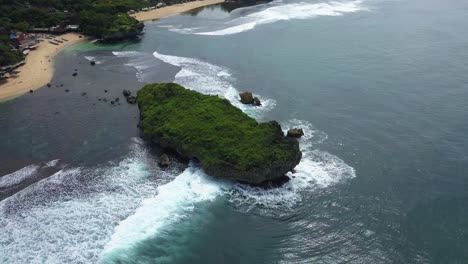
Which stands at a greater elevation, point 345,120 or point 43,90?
point 43,90

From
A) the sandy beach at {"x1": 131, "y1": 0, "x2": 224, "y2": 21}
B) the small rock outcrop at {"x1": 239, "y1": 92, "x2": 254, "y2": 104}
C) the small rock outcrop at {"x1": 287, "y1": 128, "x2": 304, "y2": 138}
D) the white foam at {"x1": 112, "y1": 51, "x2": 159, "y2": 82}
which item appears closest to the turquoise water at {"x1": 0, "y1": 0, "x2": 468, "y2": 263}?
the white foam at {"x1": 112, "y1": 51, "x2": 159, "y2": 82}

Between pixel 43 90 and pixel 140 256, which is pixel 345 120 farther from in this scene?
pixel 43 90

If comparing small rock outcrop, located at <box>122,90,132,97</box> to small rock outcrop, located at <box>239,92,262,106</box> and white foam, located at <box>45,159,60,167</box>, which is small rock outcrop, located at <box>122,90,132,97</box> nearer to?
small rock outcrop, located at <box>239,92,262,106</box>

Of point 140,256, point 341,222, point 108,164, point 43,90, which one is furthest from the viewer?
point 43,90

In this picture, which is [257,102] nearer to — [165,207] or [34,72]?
[165,207]

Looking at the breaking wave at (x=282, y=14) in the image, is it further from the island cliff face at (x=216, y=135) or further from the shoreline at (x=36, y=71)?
the island cliff face at (x=216, y=135)

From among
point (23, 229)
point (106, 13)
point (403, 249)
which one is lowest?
point (403, 249)

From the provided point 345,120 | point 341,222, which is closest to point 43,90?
point 345,120
